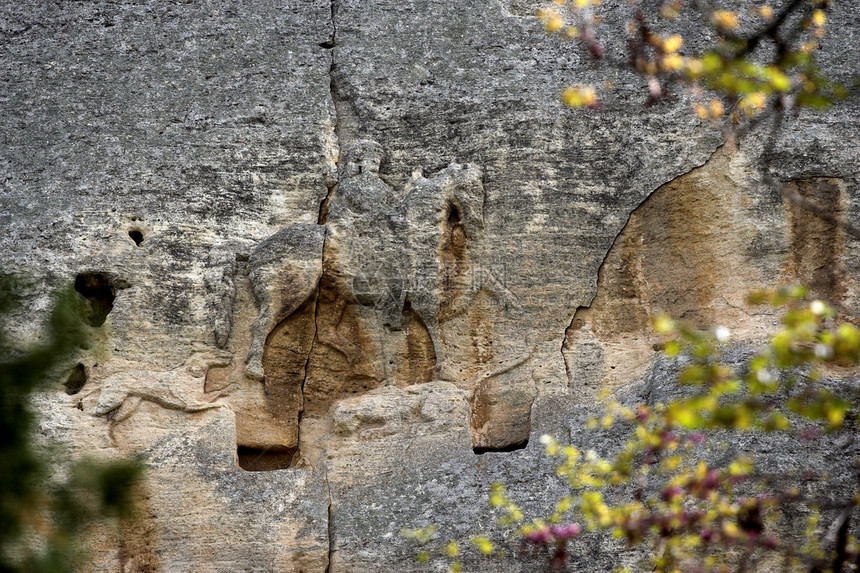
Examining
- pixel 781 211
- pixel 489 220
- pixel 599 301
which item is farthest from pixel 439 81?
pixel 781 211

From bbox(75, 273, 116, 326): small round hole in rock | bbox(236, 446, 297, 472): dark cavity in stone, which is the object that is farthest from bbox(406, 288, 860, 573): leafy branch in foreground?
bbox(75, 273, 116, 326): small round hole in rock

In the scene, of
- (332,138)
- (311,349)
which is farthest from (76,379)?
(332,138)

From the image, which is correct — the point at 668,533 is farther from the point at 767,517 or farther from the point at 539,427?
the point at 539,427

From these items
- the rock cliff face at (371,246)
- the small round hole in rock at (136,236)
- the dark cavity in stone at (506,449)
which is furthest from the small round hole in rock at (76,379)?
the dark cavity in stone at (506,449)

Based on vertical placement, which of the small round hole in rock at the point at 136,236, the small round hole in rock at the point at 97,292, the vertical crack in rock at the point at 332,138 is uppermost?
the vertical crack in rock at the point at 332,138

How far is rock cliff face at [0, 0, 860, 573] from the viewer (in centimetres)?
968

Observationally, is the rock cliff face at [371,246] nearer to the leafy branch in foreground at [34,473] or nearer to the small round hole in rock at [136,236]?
the small round hole in rock at [136,236]

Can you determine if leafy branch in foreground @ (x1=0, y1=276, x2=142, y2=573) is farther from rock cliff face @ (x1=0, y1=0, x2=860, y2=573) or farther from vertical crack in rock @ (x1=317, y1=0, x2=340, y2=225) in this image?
vertical crack in rock @ (x1=317, y1=0, x2=340, y2=225)

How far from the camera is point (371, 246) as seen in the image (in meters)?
10.2

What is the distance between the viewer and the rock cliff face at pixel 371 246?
968 centimetres

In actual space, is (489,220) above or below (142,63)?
below

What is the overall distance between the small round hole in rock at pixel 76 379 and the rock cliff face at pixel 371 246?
2 cm

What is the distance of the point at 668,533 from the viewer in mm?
5996

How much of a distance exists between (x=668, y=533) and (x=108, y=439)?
16.2 ft
